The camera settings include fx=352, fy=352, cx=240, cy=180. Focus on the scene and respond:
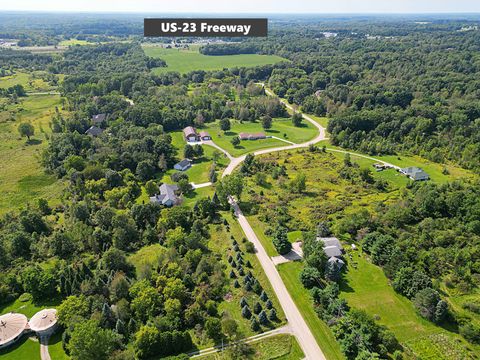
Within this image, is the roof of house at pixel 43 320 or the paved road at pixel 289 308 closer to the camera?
the paved road at pixel 289 308

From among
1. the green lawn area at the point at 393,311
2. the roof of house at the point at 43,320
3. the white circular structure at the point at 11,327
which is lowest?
the green lawn area at the point at 393,311

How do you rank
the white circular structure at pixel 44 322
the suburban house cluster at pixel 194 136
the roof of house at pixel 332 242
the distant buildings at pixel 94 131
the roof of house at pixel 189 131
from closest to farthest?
the white circular structure at pixel 44 322 → the roof of house at pixel 332 242 → the distant buildings at pixel 94 131 → the suburban house cluster at pixel 194 136 → the roof of house at pixel 189 131

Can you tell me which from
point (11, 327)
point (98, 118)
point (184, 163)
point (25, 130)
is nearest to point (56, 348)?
point (11, 327)

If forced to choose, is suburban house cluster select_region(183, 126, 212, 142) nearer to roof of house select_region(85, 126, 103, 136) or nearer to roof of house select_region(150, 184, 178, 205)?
roof of house select_region(85, 126, 103, 136)

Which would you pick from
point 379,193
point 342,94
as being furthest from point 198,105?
point 379,193

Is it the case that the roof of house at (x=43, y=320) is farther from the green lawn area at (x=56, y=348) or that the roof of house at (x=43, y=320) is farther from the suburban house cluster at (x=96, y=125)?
the suburban house cluster at (x=96, y=125)

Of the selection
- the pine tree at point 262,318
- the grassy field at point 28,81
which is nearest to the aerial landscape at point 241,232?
the pine tree at point 262,318

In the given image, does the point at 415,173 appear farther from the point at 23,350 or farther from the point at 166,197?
the point at 23,350

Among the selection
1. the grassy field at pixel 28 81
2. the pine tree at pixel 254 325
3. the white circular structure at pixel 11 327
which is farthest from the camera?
the grassy field at pixel 28 81
